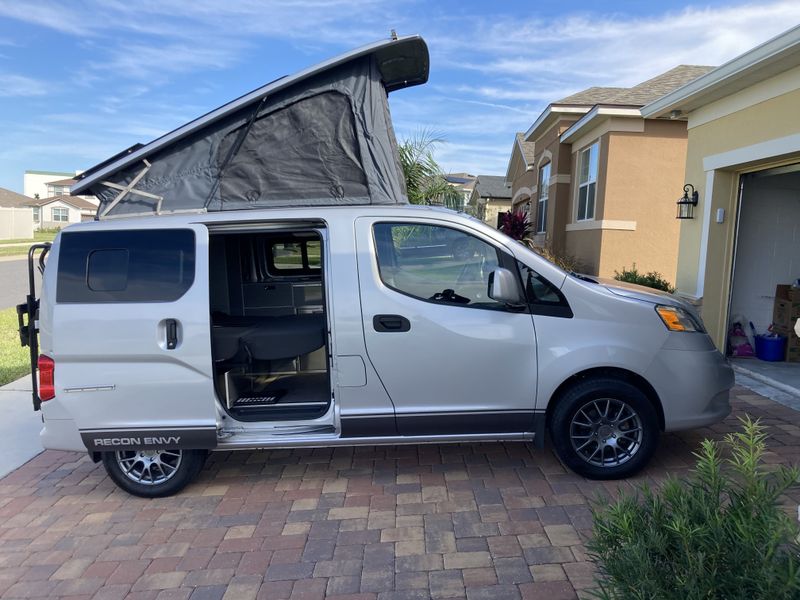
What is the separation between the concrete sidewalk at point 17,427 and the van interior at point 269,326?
6.88 ft

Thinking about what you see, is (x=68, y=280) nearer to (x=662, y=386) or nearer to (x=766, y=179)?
(x=662, y=386)

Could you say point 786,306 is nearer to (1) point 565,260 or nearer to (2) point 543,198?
(1) point 565,260

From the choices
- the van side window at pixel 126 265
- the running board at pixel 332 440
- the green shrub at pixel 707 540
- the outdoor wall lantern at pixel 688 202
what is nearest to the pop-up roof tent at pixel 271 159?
the van side window at pixel 126 265

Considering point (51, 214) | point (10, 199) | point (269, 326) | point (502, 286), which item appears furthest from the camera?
point (51, 214)

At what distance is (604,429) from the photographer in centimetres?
407

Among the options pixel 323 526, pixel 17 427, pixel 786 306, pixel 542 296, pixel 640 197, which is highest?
pixel 640 197

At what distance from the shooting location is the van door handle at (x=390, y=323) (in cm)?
392

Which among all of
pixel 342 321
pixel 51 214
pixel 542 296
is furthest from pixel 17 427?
pixel 51 214

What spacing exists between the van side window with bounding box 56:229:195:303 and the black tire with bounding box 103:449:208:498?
3.77ft

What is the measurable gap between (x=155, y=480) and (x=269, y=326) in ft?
4.75

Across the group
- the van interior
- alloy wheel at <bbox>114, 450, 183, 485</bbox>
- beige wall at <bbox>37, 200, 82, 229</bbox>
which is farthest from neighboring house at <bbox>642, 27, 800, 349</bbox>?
beige wall at <bbox>37, 200, 82, 229</bbox>

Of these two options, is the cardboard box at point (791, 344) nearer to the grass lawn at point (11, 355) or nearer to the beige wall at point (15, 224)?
the grass lawn at point (11, 355)

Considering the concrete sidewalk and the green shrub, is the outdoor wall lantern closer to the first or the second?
the green shrub

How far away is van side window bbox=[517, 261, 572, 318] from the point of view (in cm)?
399
